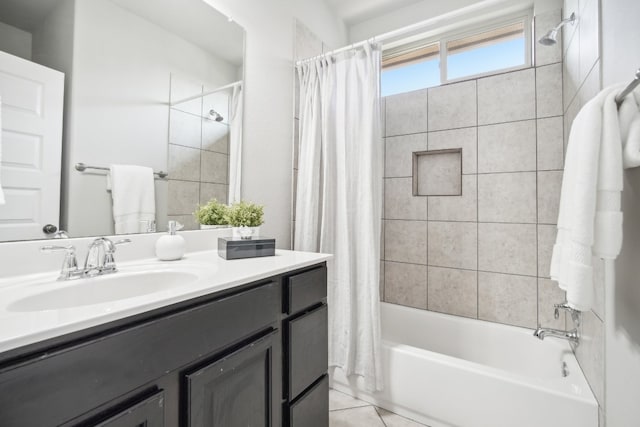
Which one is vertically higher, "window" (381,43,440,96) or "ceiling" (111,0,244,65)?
"window" (381,43,440,96)

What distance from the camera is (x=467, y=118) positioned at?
7.14 ft

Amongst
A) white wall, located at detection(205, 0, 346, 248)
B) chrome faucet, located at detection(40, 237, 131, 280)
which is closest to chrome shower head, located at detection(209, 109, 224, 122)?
white wall, located at detection(205, 0, 346, 248)

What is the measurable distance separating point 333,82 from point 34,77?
1.38 m

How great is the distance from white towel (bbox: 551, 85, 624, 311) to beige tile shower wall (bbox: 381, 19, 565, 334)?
3.93 ft

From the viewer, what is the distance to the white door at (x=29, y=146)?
882 mm

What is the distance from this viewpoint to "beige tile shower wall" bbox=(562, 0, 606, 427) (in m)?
1.15

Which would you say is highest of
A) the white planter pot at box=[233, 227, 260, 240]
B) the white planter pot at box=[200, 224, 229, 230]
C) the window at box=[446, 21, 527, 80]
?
the window at box=[446, 21, 527, 80]

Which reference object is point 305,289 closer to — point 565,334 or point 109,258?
point 109,258

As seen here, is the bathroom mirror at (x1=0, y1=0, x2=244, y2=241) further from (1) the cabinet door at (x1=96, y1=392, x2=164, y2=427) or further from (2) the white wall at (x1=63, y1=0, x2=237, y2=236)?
(1) the cabinet door at (x1=96, y1=392, x2=164, y2=427)

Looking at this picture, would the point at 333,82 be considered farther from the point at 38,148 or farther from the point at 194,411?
the point at 194,411

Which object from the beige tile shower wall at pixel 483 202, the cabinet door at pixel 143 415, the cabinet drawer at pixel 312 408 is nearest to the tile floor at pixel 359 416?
the cabinet drawer at pixel 312 408

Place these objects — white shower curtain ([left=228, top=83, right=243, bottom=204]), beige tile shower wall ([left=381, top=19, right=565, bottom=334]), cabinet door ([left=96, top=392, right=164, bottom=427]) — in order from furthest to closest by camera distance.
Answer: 1. beige tile shower wall ([left=381, top=19, right=565, bottom=334])
2. white shower curtain ([left=228, top=83, right=243, bottom=204])
3. cabinet door ([left=96, top=392, right=164, bottom=427])

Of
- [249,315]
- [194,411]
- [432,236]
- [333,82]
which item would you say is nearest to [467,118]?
[432,236]

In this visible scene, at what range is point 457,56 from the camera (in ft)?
7.53
